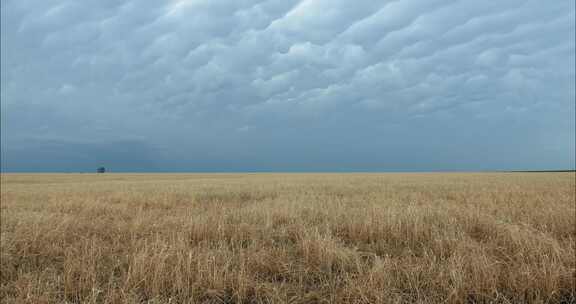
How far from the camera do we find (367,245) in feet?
16.9

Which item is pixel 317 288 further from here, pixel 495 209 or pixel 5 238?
pixel 495 209

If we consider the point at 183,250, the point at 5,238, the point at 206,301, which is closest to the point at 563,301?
the point at 206,301

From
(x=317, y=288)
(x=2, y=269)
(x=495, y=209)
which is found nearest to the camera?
(x=317, y=288)

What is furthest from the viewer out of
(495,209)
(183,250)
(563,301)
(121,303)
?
(495,209)

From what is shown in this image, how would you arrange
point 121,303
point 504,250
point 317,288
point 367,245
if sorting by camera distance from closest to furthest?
1. point 121,303
2. point 317,288
3. point 504,250
4. point 367,245

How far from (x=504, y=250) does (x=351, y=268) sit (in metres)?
2.75

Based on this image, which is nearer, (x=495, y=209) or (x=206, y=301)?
(x=206, y=301)

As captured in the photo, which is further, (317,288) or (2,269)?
(2,269)

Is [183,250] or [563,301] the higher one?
[183,250]

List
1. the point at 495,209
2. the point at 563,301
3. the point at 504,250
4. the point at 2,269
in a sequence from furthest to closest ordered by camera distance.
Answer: the point at 495,209 → the point at 504,250 → the point at 2,269 → the point at 563,301

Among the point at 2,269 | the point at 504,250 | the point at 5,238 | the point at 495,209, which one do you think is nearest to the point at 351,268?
the point at 504,250

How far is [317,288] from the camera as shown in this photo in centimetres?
347

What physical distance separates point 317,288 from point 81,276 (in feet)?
9.46

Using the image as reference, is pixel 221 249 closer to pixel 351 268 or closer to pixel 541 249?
pixel 351 268
